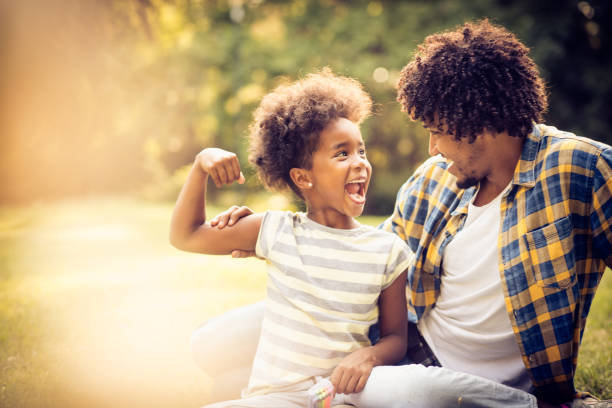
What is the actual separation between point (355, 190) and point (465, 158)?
0.61 m

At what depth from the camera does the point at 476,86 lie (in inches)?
91.2

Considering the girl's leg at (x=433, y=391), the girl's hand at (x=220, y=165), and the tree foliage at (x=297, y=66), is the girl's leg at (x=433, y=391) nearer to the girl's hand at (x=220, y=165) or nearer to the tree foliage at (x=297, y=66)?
the girl's hand at (x=220, y=165)

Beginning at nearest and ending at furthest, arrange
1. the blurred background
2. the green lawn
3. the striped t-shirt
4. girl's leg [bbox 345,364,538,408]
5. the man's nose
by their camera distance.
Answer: girl's leg [bbox 345,364,538,408] < the striped t-shirt < the man's nose < the green lawn < the blurred background

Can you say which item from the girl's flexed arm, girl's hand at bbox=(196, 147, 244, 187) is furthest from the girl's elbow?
girl's hand at bbox=(196, 147, 244, 187)

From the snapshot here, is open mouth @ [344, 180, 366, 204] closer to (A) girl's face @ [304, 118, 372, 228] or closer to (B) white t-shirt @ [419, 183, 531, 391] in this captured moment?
(A) girl's face @ [304, 118, 372, 228]

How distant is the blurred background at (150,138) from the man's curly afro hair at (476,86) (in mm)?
194

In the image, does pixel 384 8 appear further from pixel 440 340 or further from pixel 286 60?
pixel 440 340

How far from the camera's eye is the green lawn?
2.79m

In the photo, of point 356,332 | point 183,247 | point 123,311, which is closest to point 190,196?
point 183,247

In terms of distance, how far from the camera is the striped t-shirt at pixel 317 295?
2.03 meters

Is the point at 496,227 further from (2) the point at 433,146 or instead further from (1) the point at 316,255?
(1) the point at 316,255

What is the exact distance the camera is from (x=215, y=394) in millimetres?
2527

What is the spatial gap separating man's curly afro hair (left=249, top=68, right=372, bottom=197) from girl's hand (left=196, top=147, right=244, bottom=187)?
0.95 feet

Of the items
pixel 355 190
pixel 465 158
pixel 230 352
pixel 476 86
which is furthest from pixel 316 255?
pixel 476 86
